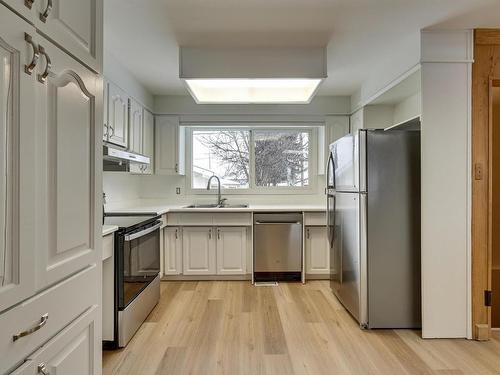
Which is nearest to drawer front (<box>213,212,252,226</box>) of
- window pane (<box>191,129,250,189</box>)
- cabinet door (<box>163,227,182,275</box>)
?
cabinet door (<box>163,227,182,275</box>)

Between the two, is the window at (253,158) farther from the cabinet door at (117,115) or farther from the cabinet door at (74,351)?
the cabinet door at (74,351)

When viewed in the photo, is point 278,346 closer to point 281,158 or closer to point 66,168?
point 66,168

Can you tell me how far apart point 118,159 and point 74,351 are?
5.07 ft

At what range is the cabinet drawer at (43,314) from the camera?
0.82 metres

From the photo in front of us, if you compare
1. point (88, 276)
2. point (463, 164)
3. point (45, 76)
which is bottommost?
point (88, 276)

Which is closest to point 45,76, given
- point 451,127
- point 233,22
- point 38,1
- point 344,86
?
point 38,1

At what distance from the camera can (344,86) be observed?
12.3 feet

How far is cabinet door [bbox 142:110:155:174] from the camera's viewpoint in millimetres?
3752

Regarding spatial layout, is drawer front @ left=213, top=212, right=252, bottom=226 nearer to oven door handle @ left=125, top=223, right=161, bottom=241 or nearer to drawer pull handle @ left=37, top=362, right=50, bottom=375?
oven door handle @ left=125, top=223, right=161, bottom=241

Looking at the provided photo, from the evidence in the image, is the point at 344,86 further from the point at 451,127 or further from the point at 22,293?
the point at 22,293

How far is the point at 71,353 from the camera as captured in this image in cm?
111

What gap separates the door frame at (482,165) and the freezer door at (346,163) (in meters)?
0.82

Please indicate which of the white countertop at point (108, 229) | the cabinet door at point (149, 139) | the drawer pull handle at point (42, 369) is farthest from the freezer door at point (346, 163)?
the drawer pull handle at point (42, 369)

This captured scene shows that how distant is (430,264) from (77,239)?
2332mm
